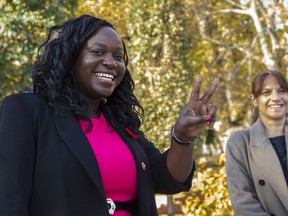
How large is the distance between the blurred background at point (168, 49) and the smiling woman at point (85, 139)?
447 cm

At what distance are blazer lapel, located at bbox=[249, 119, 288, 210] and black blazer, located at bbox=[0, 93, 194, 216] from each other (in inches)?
76.7

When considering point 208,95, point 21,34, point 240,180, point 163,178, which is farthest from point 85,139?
point 21,34

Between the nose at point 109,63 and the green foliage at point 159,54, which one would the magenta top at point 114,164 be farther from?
the green foliage at point 159,54

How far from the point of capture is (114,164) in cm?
249

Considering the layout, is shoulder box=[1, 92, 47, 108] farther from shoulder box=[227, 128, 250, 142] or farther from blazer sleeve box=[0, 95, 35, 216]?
shoulder box=[227, 128, 250, 142]

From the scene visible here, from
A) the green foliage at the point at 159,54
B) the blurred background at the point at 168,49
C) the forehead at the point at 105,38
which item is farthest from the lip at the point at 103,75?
the green foliage at the point at 159,54

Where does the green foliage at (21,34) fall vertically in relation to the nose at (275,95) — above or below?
above

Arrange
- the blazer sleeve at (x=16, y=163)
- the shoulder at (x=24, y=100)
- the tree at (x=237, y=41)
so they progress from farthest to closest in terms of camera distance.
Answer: the tree at (x=237, y=41)
the shoulder at (x=24, y=100)
the blazer sleeve at (x=16, y=163)

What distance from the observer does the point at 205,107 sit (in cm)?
255

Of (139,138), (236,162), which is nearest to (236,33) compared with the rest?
→ (236,162)

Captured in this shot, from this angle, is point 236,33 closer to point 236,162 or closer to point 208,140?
point 208,140

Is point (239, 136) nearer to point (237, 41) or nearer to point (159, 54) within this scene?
point (159, 54)

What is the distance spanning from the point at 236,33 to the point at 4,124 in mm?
15564

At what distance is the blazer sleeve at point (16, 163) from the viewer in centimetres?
229
